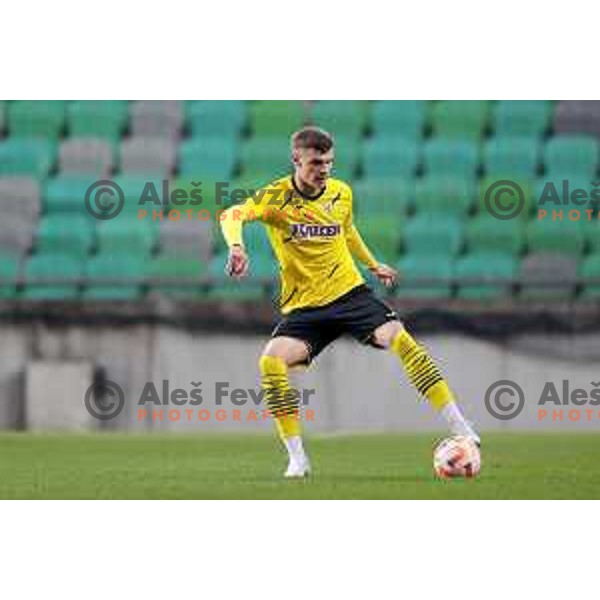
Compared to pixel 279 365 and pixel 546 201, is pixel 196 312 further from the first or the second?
pixel 279 365

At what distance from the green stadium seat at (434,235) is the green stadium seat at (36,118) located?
361 cm

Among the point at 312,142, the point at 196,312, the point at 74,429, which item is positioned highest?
the point at 312,142

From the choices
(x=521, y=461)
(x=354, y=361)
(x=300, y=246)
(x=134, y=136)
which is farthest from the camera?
(x=134, y=136)

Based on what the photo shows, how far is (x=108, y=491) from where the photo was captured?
8.34 m

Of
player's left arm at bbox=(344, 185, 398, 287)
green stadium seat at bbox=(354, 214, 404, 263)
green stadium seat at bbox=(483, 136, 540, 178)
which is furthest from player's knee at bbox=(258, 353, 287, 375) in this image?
green stadium seat at bbox=(483, 136, 540, 178)

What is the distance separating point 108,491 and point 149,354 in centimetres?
605

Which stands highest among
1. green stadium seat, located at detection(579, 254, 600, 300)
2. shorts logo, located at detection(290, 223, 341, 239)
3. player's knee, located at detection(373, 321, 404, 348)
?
shorts logo, located at detection(290, 223, 341, 239)

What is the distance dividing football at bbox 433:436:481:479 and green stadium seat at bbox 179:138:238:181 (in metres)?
8.20

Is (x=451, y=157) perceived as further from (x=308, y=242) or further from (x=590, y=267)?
(x=308, y=242)

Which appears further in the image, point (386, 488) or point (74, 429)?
point (74, 429)

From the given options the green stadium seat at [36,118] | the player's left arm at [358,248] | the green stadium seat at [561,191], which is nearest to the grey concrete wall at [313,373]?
the green stadium seat at [561,191]

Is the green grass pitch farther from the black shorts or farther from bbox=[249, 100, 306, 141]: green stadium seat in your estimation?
bbox=[249, 100, 306, 141]: green stadium seat

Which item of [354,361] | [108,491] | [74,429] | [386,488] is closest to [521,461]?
[386,488]

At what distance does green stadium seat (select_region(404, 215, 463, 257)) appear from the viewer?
15.7m
